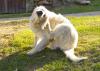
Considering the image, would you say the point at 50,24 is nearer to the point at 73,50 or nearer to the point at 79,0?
the point at 73,50

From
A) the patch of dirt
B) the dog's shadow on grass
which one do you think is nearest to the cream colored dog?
the dog's shadow on grass

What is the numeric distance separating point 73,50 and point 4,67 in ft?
5.02

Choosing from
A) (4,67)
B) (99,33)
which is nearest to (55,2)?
(99,33)

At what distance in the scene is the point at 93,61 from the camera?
785 centimetres

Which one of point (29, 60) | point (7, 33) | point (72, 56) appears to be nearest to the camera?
point (72, 56)

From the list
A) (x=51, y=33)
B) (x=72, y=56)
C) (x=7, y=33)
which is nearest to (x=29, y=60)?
(x=51, y=33)

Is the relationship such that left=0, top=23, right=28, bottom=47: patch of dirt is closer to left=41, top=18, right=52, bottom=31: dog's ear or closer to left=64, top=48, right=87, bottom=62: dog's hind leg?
left=41, top=18, right=52, bottom=31: dog's ear

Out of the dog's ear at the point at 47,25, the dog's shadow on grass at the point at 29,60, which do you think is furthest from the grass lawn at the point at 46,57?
the dog's ear at the point at 47,25

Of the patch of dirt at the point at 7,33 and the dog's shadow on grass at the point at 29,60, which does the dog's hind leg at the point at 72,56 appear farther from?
the patch of dirt at the point at 7,33

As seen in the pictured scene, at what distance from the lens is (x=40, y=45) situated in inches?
324

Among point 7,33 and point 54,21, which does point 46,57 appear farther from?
point 7,33

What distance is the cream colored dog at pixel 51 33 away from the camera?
8125 millimetres

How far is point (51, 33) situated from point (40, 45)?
0.35 metres

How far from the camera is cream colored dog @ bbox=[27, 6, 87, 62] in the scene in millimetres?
8125
